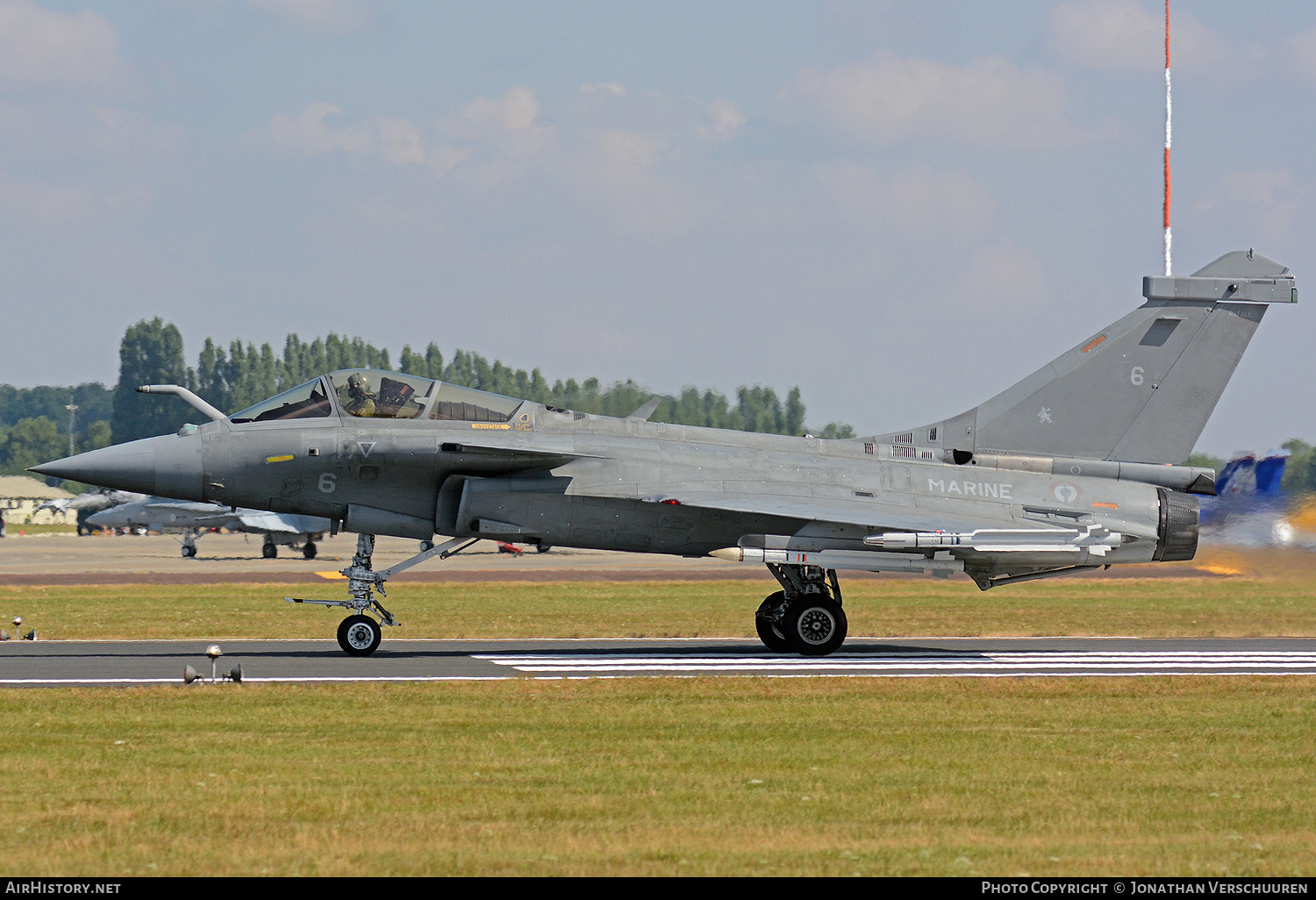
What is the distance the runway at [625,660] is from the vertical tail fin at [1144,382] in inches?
115

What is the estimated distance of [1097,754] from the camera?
10648 mm

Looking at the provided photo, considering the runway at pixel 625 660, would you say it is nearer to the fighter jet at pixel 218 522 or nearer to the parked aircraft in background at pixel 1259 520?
the parked aircraft in background at pixel 1259 520

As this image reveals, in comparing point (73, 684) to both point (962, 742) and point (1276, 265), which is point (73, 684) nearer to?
point (962, 742)

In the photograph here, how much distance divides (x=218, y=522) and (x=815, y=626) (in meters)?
46.9

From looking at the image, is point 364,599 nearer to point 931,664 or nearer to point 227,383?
point 931,664

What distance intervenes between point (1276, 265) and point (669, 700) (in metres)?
11.9

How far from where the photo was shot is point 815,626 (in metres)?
18.2

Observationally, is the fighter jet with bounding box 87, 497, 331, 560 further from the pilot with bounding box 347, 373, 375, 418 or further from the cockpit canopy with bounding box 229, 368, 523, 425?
the pilot with bounding box 347, 373, 375, 418

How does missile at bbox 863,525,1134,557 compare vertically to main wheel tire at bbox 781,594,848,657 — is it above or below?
above

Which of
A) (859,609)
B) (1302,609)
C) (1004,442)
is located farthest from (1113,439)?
(1302,609)

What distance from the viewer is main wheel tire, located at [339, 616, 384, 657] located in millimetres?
17484

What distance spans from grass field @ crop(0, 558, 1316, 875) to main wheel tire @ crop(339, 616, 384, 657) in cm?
319
